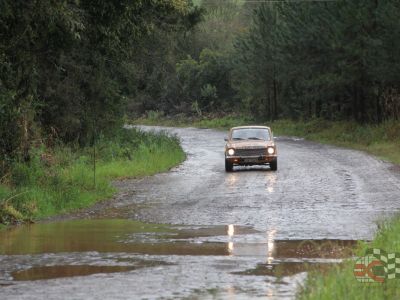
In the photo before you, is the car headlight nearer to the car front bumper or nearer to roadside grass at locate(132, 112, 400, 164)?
the car front bumper

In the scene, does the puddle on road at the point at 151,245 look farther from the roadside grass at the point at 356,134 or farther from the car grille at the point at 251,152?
the roadside grass at the point at 356,134

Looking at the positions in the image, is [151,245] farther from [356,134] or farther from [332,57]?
[332,57]

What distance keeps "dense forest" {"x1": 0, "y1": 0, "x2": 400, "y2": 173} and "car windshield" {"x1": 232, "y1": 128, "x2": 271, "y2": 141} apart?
4.93 metres

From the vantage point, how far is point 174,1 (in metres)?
20.7

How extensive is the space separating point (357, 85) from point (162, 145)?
60.9 ft

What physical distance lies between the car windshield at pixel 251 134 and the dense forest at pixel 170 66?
16.2 feet

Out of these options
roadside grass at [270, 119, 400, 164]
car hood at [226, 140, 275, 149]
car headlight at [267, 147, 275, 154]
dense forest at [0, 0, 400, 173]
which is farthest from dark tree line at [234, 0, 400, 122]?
car headlight at [267, 147, 275, 154]

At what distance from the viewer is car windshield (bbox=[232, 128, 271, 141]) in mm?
30234

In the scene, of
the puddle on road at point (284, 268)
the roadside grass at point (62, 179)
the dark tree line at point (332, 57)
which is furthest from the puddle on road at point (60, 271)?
the dark tree line at point (332, 57)

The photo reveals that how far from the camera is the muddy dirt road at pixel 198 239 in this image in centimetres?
952

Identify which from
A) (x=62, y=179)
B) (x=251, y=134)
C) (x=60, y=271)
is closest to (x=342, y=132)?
(x=251, y=134)

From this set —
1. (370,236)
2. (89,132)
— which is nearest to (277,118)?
(89,132)

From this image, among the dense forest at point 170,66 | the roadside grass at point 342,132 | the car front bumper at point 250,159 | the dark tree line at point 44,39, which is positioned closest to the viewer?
the dark tree line at point 44,39

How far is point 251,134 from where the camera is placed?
1198 inches
